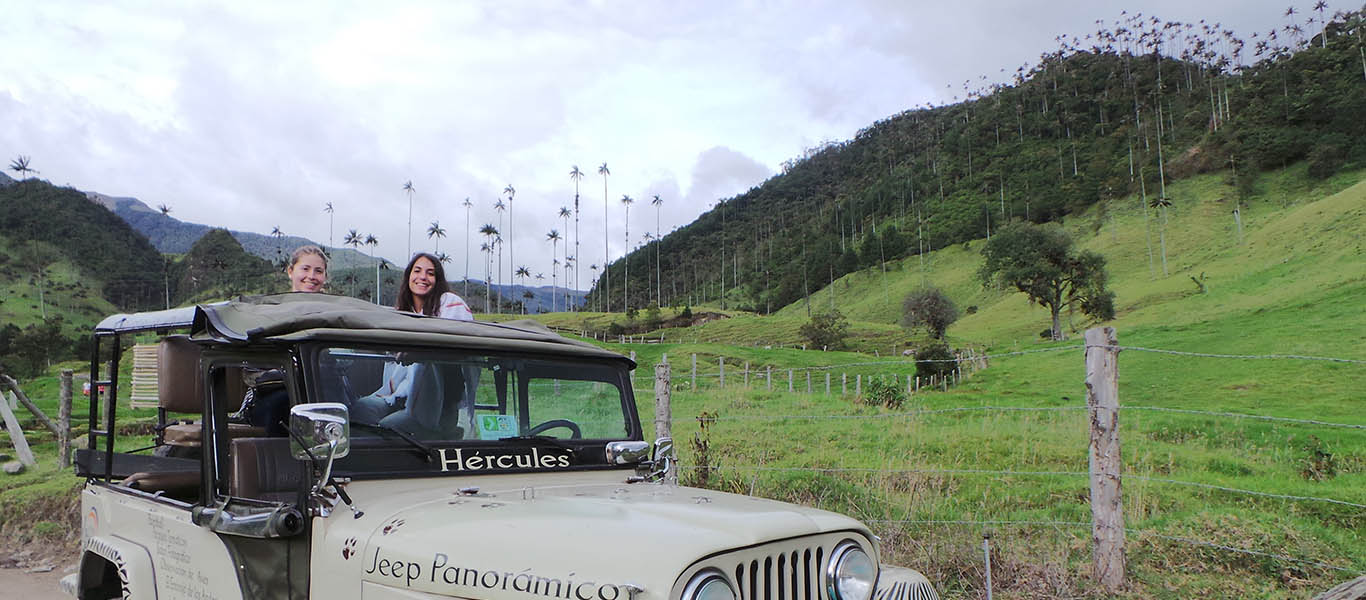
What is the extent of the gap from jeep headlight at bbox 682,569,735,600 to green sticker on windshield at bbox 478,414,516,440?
1.54 metres

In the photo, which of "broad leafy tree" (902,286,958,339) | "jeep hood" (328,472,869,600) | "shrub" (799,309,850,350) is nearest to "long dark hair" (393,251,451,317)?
"jeep hood" (328,472,869,600)

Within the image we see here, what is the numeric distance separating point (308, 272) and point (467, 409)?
8.23 feet

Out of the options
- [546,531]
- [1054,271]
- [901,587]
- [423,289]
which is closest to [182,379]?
[423,289]

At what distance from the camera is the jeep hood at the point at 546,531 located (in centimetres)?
230

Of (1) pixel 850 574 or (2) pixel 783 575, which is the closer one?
(2) pixel 783 575

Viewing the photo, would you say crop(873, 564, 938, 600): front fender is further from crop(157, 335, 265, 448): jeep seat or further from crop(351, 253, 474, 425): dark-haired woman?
crop(157, 335, 265, 448): jeep seat

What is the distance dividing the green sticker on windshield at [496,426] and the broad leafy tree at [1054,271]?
52.0 metres

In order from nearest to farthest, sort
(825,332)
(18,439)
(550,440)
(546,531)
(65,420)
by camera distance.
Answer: (546,531), (550,440), (65,420), (18,439), (825,332)

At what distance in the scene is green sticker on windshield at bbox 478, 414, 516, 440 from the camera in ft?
11.5

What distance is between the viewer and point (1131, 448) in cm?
1362

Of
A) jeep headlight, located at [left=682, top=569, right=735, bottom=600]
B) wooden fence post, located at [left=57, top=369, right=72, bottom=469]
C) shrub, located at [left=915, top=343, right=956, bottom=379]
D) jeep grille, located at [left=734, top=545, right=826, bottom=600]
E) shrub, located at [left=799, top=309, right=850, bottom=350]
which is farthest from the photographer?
shrub, located at [left=799, top=309, right=850, bottom=350]

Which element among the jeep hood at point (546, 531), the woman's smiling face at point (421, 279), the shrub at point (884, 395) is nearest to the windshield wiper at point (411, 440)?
the jeep hood at point (546, 531)

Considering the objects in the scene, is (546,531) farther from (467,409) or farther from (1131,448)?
(1131,448)

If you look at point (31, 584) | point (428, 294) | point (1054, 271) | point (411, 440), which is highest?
point (1054, 271)
